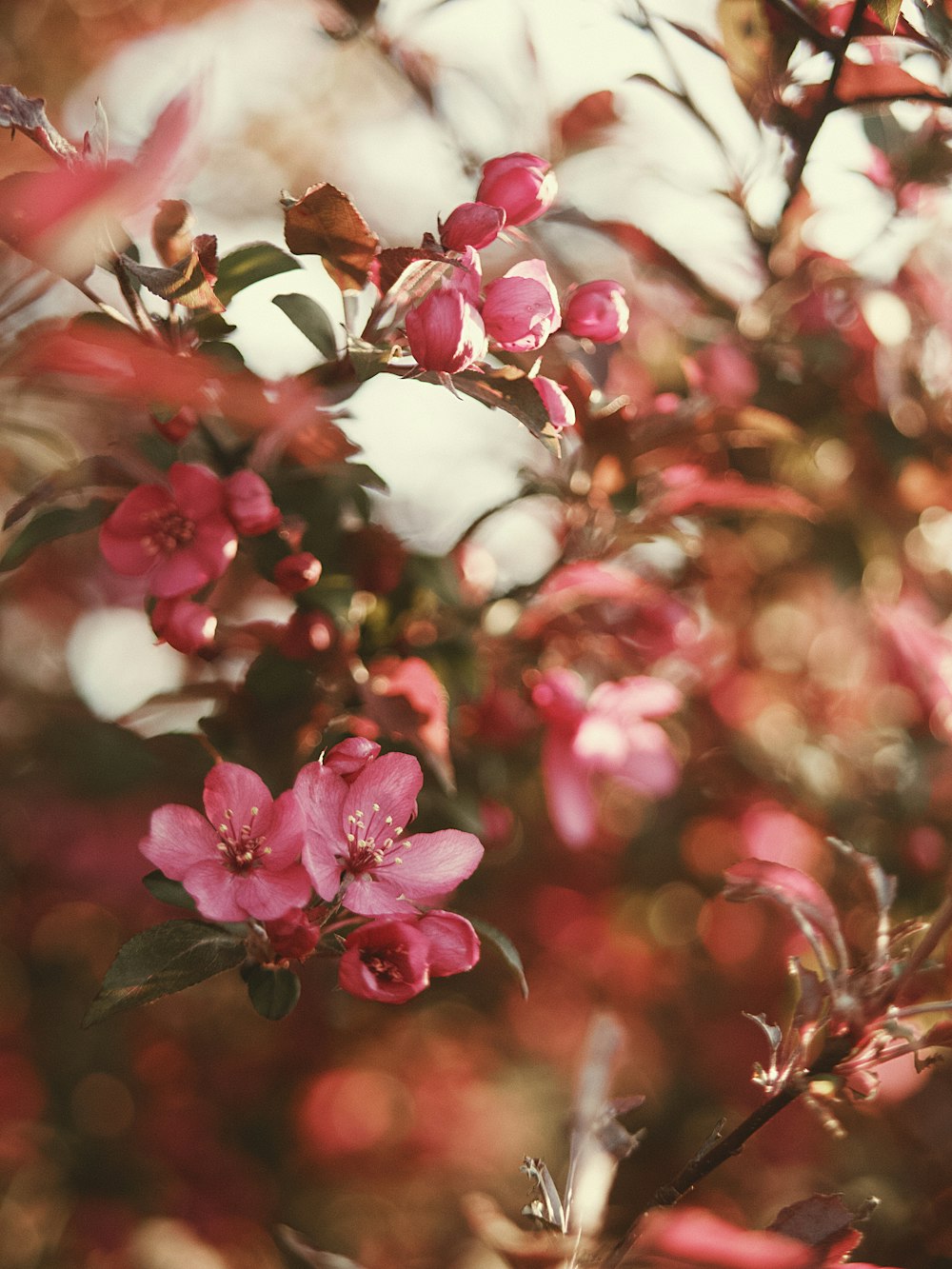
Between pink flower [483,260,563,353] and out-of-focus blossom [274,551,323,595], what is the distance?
0.70 feet

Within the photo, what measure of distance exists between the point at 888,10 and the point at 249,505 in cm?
55

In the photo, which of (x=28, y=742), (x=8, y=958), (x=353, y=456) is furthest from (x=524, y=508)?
(x=8, y=958)

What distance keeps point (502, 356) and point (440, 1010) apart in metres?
0.85

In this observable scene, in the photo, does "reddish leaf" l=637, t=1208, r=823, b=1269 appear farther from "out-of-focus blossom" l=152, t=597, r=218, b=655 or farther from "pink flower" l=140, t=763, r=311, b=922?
"out-of-focus blossom" l=152, t=597, r=218, b=655

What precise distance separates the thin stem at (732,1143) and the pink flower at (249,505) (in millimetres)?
454

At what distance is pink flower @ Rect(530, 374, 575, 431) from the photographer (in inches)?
22.2

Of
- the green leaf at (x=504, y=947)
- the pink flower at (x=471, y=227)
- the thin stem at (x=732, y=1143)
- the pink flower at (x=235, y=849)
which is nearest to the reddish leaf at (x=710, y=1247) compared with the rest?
the thin stem at (x=732, y=1143)

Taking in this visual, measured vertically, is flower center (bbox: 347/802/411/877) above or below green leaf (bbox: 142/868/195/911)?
above

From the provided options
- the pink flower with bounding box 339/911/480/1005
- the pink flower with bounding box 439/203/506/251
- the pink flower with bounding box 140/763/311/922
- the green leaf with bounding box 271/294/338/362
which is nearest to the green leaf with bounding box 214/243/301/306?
the green leaf with bounding box 271/294/338/362

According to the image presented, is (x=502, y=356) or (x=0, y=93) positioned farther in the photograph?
(x=502, y=356)

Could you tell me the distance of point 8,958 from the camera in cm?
120

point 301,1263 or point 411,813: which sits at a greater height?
point 411,813

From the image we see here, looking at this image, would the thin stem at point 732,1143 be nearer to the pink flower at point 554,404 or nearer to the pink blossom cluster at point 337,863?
Result: the pink blossom cluster at point 337,863

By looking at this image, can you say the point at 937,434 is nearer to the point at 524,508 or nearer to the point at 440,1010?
the point at 524,508
